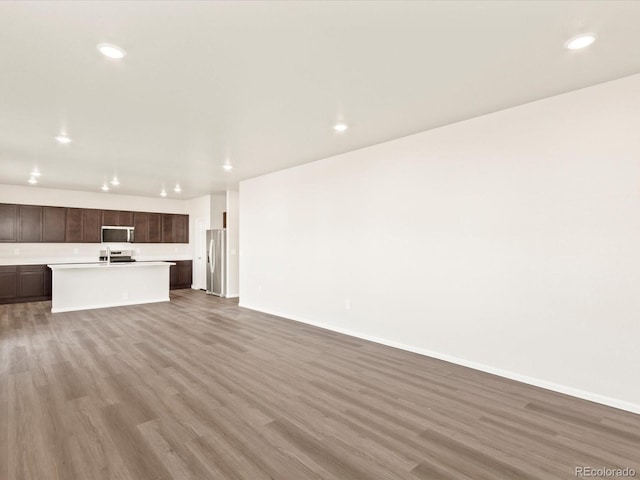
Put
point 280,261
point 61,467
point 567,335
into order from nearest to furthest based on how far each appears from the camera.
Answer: point 61,467 → point 567,335 → point 280,261

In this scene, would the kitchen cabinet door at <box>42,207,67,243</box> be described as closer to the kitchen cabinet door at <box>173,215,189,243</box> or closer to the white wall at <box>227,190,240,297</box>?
the kitchen cabinet door at <box>173,215,189,243</box>

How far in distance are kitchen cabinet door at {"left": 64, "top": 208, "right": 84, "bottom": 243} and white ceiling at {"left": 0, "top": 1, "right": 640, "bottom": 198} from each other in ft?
14.6

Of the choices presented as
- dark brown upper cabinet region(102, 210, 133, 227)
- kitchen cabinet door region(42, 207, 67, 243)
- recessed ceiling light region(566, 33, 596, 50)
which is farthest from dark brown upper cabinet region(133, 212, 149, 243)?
recessed ceiling light region(566, 33, 596, 50)

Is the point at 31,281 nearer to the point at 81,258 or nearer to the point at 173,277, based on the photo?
the point at 81,258

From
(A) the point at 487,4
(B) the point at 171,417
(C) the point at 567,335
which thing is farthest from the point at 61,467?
(C) the point at 567,335

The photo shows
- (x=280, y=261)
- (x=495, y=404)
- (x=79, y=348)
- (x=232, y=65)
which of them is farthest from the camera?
(x=280, y=261)

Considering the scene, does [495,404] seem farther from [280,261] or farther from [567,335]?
[280,261]

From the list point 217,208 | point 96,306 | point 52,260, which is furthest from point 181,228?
point 96,306

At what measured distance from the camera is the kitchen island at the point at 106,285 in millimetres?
6539

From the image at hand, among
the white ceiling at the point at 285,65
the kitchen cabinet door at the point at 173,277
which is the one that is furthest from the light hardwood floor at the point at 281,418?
the kitchen cabinet door at the point at 173,277

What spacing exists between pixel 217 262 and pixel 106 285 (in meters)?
2.43

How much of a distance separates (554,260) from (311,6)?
2.94 metres

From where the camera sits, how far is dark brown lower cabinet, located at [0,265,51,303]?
7266 millimetres

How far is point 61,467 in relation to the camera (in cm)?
201
